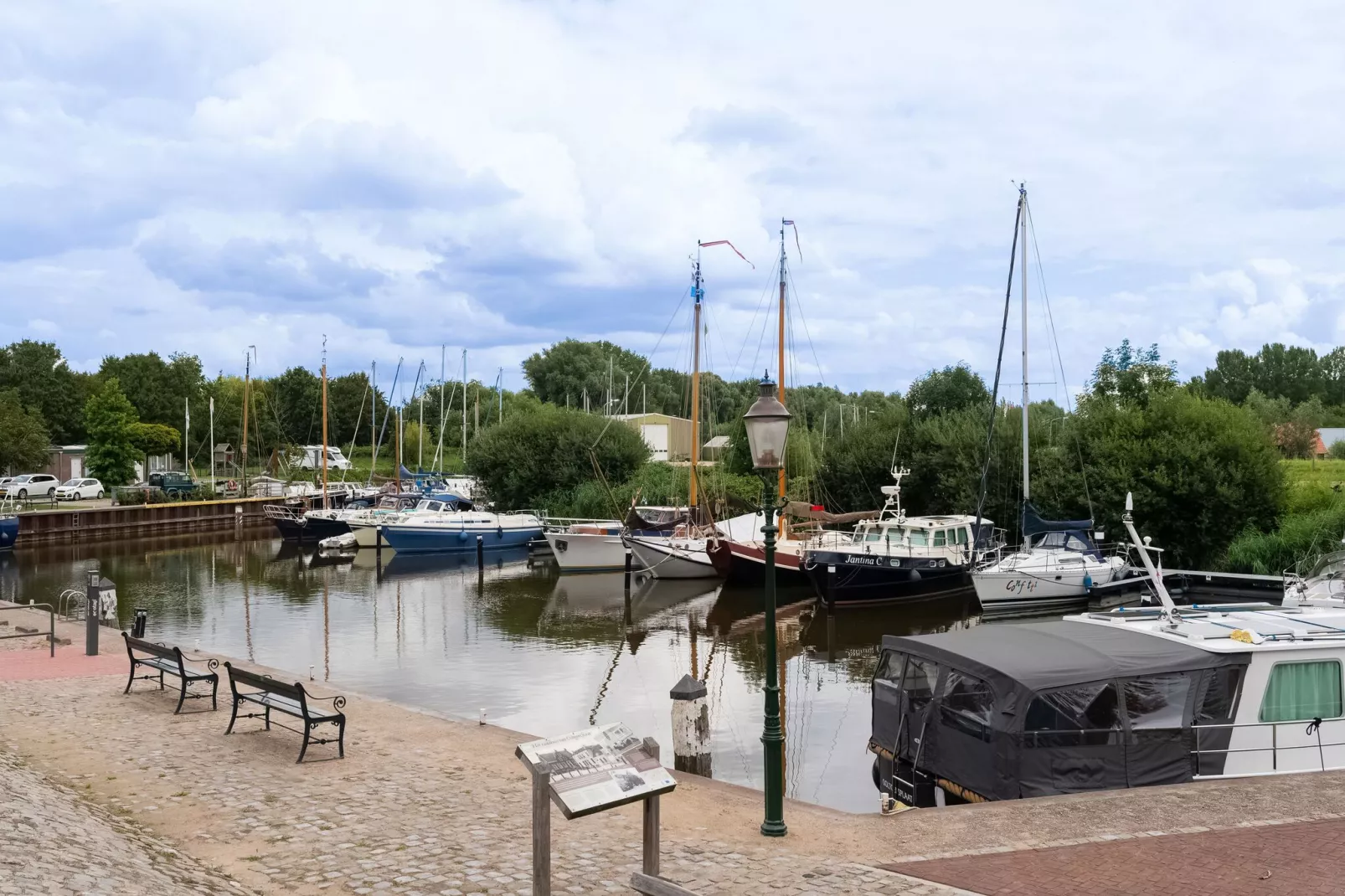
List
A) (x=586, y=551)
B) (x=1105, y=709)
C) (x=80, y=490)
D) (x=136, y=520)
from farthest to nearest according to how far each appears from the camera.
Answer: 1. (x=80, y=490)
2. (x=136, y=520)
3. (x=586, y=551)
4. (x=1105, y=709)

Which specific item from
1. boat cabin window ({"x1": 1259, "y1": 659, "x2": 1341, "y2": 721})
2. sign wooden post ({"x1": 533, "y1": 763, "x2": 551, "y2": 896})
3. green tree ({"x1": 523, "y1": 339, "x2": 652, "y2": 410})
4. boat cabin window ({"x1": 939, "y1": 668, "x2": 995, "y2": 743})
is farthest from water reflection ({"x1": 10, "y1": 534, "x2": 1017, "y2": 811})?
green tree ({"x1": 523, "y1": 339, "x2": 652, "y2": 410})

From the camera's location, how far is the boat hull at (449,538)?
51.6m

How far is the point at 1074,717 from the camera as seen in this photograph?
472 inches

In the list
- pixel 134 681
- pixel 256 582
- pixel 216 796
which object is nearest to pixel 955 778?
pixel 216 796

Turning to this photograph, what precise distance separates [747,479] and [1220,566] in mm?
22536

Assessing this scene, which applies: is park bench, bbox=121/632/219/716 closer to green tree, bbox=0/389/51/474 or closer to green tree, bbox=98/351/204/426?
green tree, bbox=0/389/51/474

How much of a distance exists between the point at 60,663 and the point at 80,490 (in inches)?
2314

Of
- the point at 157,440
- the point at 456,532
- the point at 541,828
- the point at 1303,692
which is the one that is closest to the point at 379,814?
the point at 541,828

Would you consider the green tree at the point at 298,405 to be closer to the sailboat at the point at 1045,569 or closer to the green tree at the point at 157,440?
the green tree at the point at 157,440

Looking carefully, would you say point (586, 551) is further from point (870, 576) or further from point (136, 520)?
point (136, 520)

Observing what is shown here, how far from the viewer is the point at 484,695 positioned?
21.2m

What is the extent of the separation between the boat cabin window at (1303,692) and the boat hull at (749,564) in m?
23.4

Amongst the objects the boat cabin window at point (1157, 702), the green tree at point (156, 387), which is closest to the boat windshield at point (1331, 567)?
the boat cabin window at point (1157, 702)

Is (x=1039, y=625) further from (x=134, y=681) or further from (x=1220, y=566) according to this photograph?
(x=1220, y=566)
